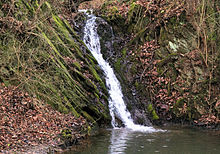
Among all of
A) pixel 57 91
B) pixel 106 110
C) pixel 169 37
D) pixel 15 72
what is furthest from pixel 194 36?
pixel 15 72

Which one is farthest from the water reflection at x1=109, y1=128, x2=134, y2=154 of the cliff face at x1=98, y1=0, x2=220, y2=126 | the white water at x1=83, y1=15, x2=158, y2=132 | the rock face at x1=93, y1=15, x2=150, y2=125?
the cliff face at x1=98, y1=0, x2=220, y2=126

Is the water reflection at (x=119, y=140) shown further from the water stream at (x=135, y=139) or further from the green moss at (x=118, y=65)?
the green moss at (x=118, y=65)

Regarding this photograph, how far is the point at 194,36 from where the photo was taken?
450 inches

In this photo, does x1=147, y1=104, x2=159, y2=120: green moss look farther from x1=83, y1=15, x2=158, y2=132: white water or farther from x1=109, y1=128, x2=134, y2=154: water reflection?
x1=109, y1=128, x2=134, y2=154: water reflection

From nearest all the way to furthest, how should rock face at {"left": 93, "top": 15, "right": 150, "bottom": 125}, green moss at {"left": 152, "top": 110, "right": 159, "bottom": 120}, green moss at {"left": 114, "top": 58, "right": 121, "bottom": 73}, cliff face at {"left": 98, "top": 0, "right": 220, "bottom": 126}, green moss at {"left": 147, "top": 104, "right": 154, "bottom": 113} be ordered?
cliff face at {"left": 98, "top": 0, "right": 220, "bottom": 126} → rock face at {"left": 93, "top": 15, "right": 150, "bottom": 125} → green moss at {"left": 152, "top": 110, "right": 159, "bottom": 120} → green moss at {"left": 147, "top": 104, "right": 154, "bottom": 113} → green moss at {"left": 114, "top": 58, "right": 121, "bottom": 73}

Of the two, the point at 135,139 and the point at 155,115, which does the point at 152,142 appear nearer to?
the point at 135,139

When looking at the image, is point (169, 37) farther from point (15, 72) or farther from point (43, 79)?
point (15, 72)

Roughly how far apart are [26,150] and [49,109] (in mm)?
2260

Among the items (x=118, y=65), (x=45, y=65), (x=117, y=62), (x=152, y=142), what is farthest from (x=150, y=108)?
(x=45, y=65)

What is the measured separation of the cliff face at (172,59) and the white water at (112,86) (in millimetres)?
628

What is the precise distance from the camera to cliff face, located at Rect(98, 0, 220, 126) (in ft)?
35.4

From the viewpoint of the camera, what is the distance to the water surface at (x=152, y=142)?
6680 mm

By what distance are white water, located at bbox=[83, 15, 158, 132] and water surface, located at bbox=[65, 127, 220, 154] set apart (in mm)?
978

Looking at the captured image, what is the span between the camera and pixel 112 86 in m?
11.4
